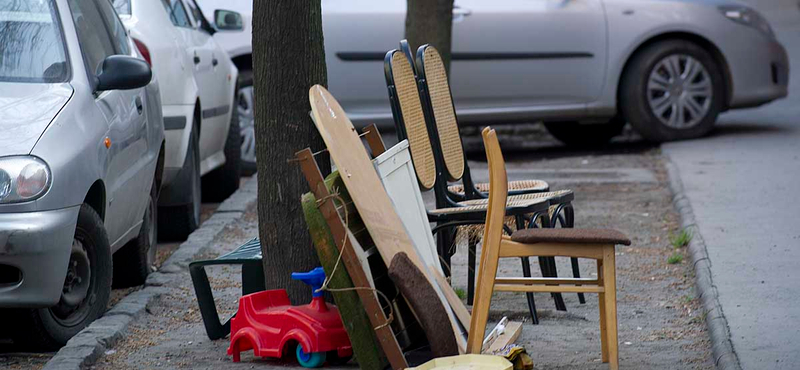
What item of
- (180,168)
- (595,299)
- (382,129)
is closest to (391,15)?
(382,129)

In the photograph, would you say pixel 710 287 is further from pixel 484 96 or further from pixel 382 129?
pixel 382 129

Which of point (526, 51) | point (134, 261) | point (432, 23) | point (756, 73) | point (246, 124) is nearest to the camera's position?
point (134, 261)

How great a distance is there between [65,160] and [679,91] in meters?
7.11

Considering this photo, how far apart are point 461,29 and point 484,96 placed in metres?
0.61

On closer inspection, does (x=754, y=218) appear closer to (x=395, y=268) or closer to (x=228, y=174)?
(x=395, y=268)

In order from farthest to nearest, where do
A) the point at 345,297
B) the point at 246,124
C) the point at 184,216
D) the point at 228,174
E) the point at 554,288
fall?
the point at 246,124, the point at 228,174, the point at 184,216, the point at 554,288, the point at 345,297

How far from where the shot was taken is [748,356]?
14.1 ft

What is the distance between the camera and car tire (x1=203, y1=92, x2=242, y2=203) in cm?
895

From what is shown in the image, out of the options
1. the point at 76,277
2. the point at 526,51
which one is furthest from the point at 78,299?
the point at 526,51

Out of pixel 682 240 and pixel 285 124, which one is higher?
pixel 285 124

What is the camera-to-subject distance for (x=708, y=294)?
5.30m

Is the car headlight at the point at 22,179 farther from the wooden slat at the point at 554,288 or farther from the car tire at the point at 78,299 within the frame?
the wooden slat at the point at 554,288

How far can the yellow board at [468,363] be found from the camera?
3.90m

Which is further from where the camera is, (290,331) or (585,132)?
(585,132)
